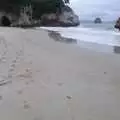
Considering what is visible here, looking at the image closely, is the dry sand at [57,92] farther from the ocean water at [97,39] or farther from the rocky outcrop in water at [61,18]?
the rocky outcrop in water at [61,18]

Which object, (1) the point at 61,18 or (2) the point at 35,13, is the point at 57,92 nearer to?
(2) the point at 35,13

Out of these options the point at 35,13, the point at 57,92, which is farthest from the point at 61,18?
the point at 57,92

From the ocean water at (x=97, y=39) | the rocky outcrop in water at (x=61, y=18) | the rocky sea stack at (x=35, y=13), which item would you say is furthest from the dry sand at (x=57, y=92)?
the rocky outcrop in water at (x=61, y=18)

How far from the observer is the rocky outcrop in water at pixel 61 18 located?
6450 cm

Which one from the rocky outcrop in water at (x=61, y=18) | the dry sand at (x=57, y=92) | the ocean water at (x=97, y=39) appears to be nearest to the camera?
the dry sand at (x=57, y=92)

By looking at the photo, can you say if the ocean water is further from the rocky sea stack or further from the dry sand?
the rocky sea stack

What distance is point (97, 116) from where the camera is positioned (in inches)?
176

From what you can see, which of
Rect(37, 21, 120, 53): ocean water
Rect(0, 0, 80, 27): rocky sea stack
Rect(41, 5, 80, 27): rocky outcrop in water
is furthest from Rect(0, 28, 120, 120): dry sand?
Rect(41, 5, 80, 27): rocky outcrop in water

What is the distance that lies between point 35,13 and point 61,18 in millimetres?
8812

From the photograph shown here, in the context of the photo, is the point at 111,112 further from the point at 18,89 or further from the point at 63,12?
the point at 63,12

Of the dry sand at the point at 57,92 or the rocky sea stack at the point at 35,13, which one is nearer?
the dry sand at the point at 57,92

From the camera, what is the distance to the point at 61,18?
69.1m

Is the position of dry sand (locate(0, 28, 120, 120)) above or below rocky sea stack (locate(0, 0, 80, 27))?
above

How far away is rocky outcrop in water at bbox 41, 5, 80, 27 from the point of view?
2539 inches
